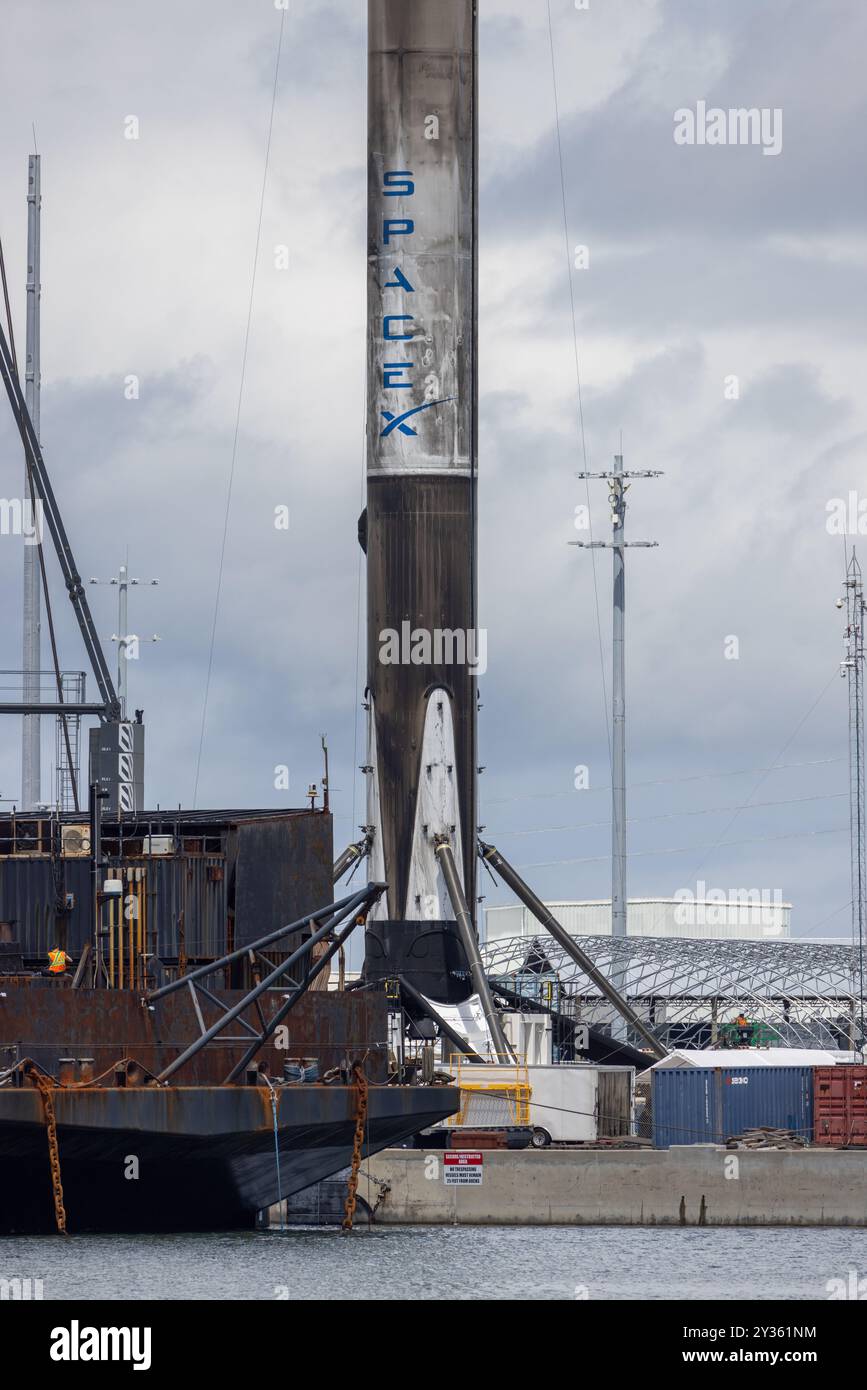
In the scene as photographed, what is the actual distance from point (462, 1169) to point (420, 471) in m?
22.4

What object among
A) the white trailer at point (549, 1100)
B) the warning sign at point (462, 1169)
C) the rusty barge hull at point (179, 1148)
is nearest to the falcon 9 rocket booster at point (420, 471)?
the white trailer at point (549, 1100)

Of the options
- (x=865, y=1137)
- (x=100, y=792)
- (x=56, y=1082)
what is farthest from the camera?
(x=865, y=1137)

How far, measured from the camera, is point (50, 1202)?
170ft

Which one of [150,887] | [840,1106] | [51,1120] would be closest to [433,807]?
[840,1106]

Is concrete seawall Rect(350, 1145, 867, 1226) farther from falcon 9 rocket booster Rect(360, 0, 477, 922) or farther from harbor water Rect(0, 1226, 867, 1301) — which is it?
falcon 9 rocket booster Rect(360, 0, 477, 922)

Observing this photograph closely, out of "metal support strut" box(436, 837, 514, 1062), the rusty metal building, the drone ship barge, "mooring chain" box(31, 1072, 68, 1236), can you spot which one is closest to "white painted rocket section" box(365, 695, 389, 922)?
"metal support strut" box(436, 837, 514, 1062)

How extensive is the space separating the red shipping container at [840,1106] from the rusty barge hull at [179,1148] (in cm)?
1524

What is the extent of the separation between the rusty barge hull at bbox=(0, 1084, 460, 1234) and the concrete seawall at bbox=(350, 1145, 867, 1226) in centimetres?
371

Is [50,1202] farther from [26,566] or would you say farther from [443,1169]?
[26,566]
